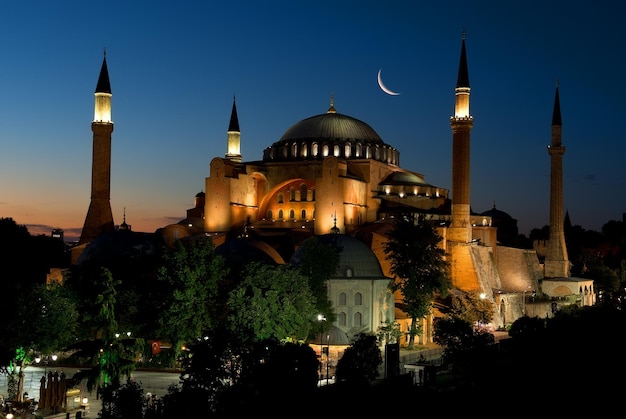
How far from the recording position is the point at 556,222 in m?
54.8

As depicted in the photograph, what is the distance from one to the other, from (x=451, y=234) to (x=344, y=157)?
29.9 ft

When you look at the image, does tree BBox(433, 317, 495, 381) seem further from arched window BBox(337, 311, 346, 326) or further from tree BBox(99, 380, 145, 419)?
tree BBox(99, 380, 145, 419)

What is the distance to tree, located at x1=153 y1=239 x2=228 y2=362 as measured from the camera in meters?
30.8

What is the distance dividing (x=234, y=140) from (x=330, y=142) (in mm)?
8631

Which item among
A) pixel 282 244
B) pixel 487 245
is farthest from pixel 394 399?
pixel 487 245

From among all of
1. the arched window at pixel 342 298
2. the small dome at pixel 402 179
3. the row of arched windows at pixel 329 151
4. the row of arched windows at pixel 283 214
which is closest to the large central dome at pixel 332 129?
the row of arched windows at pixel 329 151

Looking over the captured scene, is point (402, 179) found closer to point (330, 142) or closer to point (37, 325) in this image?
point (330, 142)

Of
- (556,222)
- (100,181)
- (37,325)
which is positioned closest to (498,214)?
(556,222)

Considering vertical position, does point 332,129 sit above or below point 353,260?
above

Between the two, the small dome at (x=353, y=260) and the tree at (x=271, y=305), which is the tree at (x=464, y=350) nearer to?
the tree at (x=271, y=305)

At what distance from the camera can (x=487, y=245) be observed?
51594mm

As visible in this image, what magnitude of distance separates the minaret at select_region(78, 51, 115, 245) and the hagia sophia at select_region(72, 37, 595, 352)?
0.16ft

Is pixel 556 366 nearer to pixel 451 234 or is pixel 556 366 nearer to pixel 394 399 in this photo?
pixel 394 399

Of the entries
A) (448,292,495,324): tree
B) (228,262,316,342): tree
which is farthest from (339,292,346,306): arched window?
(448,292,495,324): tree
